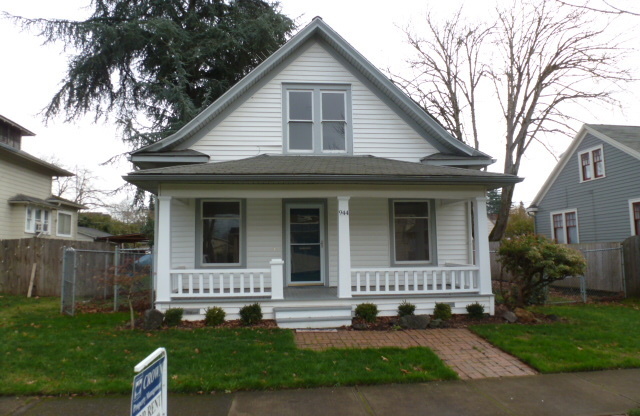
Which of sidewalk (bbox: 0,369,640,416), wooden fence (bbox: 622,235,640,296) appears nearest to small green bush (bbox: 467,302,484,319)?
sidewalk (bbox: 0,369,640,416)

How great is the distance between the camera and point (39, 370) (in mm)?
5918

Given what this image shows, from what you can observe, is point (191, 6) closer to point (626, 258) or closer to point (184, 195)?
point (184, 195)

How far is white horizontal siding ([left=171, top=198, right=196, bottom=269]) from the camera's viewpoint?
1050 centimetres

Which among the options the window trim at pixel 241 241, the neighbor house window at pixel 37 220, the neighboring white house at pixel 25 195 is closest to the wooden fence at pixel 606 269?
the window trim at pixel 241 241

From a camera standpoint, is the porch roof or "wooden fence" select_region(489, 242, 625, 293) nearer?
the porch roof

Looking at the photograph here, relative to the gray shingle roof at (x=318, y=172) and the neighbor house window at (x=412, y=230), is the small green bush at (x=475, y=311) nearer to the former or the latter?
the neighbor house window at (x=412, y=230)

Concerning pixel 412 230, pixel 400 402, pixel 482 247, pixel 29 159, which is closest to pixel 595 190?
pixel 412 230

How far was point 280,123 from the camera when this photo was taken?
1141 centimetres

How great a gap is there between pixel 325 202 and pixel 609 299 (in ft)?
29.6

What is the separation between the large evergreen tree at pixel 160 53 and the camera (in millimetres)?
18688

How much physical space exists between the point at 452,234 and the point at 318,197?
405 centimetres

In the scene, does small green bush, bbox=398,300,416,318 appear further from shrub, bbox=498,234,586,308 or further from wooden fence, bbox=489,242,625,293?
wooden fence, bbox=489,242,625,293

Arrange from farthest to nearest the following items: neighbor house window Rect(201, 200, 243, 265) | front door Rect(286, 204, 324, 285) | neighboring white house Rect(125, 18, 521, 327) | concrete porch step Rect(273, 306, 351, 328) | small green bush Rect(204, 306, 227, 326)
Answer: front door Rect(286, 204, 324, 285), neighbor house window Rect(201, 200, 243, 265), neighboring white house Rect(125, 18, 521, 327), concrete porch step Rect(273, 306, 351, 328), small green bush Rect(204, 306, 227, 326)

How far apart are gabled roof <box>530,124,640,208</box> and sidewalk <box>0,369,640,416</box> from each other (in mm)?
14966
